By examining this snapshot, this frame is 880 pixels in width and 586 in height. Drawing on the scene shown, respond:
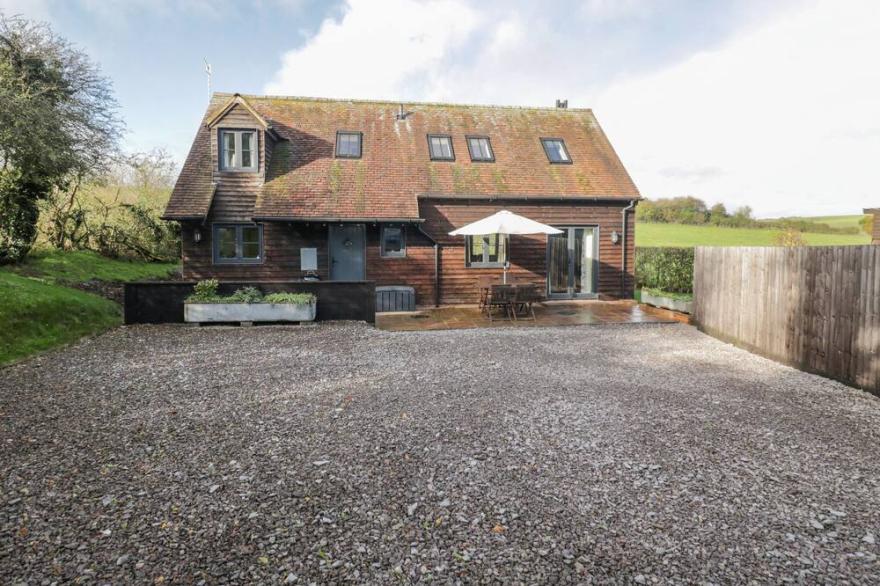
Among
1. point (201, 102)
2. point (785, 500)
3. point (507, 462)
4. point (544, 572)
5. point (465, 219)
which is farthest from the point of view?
point (201, 102)

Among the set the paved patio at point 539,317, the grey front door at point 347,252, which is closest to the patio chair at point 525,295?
the paved patio at point 539,317

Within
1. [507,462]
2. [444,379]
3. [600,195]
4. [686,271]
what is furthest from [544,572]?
[686,271]

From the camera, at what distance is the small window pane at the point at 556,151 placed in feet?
52.5

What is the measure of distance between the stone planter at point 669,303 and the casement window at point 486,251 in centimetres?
409

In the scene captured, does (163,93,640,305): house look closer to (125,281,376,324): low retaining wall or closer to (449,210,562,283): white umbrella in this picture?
(449,210,562,283): white umbrella

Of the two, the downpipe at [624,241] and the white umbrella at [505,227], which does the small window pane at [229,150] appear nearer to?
the white umbrella at [505,227]

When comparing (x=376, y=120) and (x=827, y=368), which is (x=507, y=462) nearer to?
(x=827, y=368)

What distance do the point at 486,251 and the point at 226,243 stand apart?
7532 millimetres

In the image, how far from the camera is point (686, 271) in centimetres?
1606

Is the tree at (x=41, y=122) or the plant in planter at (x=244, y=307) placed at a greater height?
the tree at (x=41, y=122)

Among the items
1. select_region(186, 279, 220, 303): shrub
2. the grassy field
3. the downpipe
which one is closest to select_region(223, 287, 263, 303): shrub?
select_region(186, 279, 220, 303): shrub

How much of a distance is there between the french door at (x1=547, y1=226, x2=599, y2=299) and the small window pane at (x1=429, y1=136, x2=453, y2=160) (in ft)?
14.0

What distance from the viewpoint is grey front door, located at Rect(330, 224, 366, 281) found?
14086 mm

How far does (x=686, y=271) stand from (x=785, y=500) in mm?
14141
